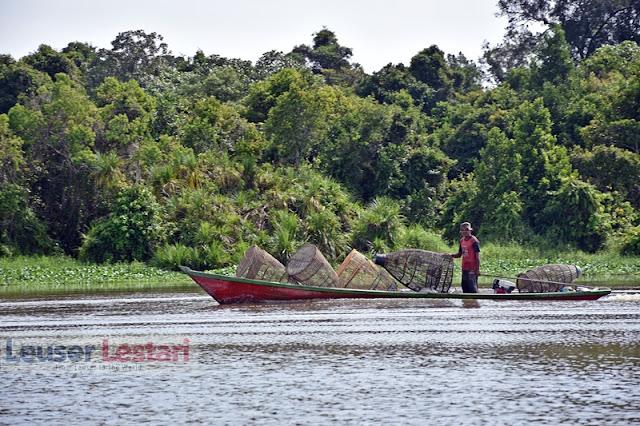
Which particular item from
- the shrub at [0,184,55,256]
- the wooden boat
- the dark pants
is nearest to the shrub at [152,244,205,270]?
the shrub at [0,184,55,256]

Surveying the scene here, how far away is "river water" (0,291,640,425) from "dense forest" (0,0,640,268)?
488 inches

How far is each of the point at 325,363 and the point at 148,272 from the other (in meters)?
17.6

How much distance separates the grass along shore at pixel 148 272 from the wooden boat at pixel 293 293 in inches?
181

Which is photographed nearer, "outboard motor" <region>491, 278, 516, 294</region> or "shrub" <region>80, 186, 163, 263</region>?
"outboard motor" <region>491, 278, 516, 294</region>

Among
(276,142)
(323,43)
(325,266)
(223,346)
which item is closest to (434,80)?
(323,43)

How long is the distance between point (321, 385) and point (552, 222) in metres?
24.6

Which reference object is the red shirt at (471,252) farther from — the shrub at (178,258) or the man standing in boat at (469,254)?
the shrub at (178,258)

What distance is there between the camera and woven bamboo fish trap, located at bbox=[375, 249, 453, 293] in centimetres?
2294

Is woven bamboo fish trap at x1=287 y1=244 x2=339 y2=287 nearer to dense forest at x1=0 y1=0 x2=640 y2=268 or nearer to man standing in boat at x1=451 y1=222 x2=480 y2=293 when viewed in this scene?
man standing in boat at x1=451 y1=222 x2=480 y2=293

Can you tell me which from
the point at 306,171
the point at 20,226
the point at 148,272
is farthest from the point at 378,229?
the point at 20,226

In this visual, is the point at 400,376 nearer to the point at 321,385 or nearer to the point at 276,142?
the point at 321,385

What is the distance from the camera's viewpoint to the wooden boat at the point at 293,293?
863 inches

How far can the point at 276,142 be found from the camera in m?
39.1

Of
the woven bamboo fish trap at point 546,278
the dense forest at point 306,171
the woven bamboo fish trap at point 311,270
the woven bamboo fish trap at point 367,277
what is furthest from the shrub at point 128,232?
the woven bamboo fish trap at point 546,278
